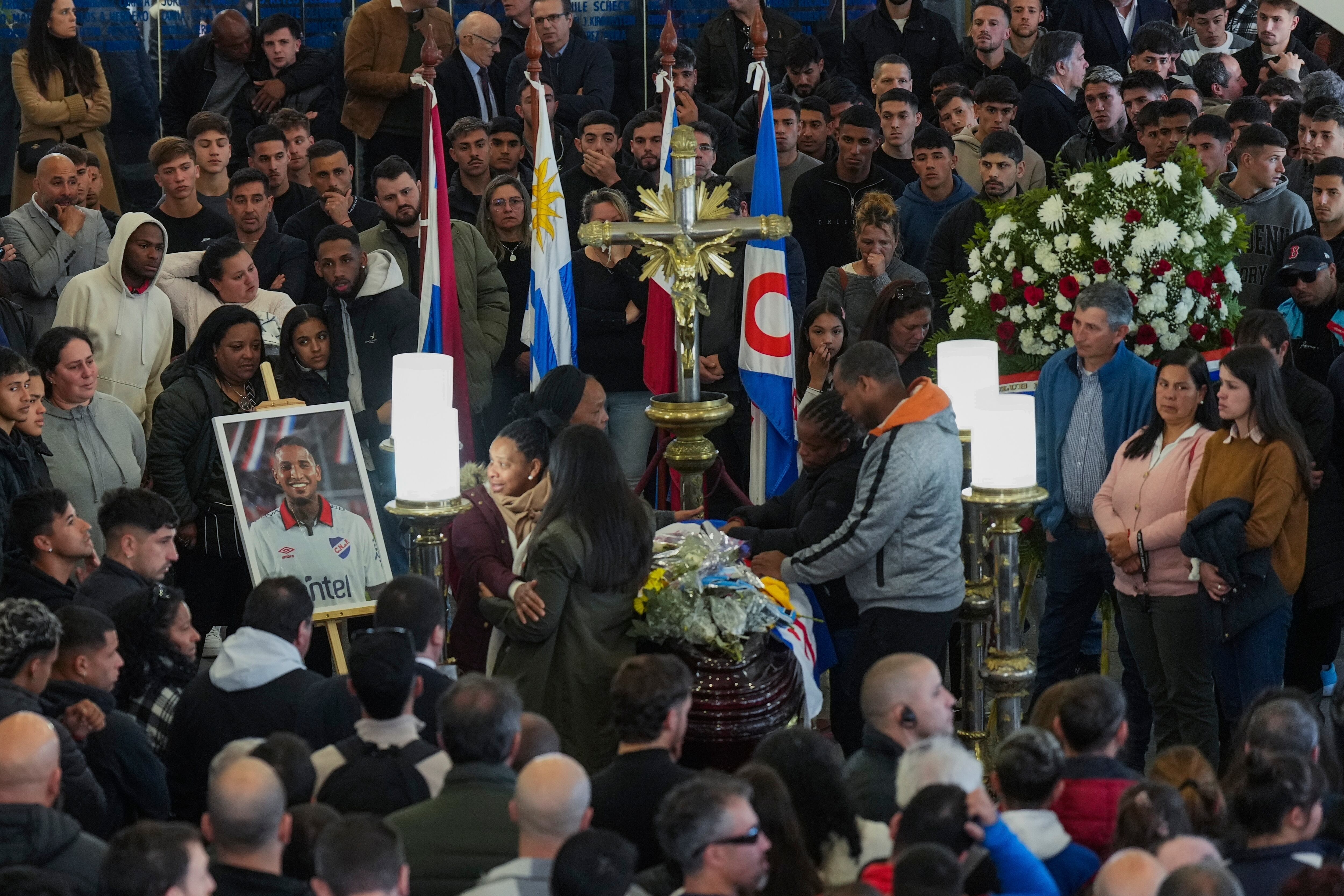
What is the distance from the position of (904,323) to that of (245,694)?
148 inches

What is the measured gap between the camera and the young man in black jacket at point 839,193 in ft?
33.2

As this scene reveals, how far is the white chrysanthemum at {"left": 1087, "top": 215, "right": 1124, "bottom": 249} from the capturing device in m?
7.96

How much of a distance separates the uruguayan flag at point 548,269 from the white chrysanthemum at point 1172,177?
2.68 meters

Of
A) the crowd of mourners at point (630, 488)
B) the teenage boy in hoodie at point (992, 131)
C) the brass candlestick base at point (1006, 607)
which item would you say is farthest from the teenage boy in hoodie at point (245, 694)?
the teenage boy in hoodie at point (992, 131)

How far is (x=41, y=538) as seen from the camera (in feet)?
21.3

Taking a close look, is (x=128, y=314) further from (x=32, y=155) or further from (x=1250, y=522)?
(x=1250, y=522)

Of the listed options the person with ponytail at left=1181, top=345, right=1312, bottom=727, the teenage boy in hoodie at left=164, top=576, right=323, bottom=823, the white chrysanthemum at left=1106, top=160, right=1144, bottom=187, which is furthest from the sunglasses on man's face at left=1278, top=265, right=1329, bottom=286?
the teenage boy in hoodie at left=164, top=576, right=323, bottom=823

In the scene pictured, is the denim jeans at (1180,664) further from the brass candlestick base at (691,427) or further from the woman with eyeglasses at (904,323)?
the brass candlestick base at (691,427)

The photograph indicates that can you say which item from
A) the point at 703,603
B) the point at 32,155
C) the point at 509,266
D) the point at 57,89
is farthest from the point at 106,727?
the point at 57,89

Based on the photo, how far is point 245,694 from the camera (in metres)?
5.47

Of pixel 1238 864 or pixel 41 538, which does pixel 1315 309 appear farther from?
pixel 41 538

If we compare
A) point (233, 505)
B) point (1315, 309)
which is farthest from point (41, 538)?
point (1315, 309)

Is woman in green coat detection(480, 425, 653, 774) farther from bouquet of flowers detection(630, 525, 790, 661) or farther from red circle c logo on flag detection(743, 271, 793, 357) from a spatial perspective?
red circle c logo on flag detection(743, 271, 793, 357)

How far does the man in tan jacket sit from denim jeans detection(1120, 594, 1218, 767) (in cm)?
609
